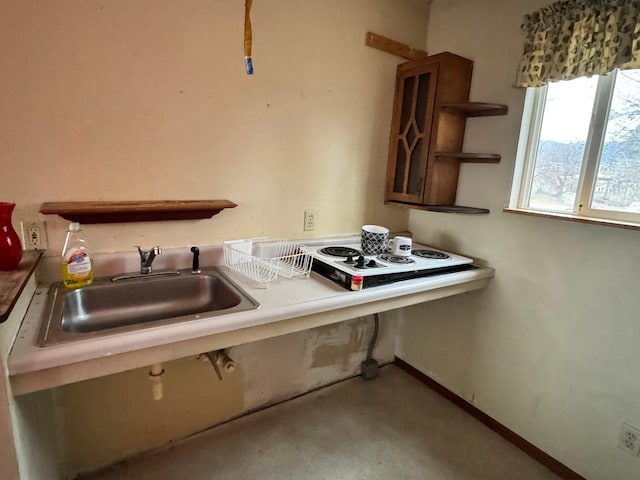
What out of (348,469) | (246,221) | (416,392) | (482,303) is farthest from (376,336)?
(246,221)

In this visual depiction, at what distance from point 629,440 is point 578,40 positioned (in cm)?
161

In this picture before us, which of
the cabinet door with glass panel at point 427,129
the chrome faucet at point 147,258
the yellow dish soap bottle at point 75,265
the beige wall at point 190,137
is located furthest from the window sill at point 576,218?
the yellow dish soap bottle at point 75,265

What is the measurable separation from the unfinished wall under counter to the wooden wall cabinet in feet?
2.96

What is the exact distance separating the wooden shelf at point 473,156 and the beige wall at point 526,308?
1.5 inches

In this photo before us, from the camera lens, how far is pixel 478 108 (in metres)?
1.75

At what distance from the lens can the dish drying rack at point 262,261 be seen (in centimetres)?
150

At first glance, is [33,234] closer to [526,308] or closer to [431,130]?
[431,130]

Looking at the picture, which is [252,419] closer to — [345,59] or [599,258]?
[599,258]

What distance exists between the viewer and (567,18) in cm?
144

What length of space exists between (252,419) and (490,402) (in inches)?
50.3

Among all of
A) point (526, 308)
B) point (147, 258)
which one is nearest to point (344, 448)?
point (526, 308)

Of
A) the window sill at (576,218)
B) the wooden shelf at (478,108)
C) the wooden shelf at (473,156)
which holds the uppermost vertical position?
the wooden shelf at (478,108)

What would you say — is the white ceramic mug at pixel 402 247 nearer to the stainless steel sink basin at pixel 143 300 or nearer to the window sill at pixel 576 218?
the window sill at pixel 576 218

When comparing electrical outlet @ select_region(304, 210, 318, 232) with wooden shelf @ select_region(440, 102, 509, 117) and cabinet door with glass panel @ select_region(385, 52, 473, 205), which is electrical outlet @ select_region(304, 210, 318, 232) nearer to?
cabinet door with glass panel @ select_region(385, 52, 473, 205)
